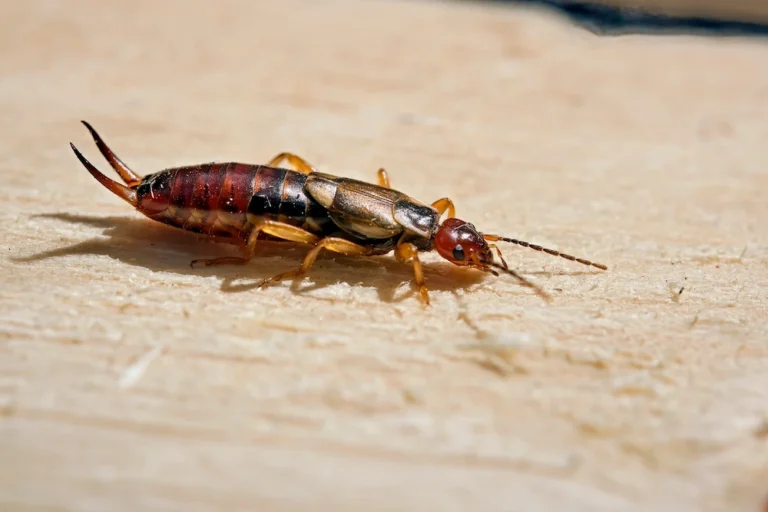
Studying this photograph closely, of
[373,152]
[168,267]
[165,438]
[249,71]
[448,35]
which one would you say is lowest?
[165,438]

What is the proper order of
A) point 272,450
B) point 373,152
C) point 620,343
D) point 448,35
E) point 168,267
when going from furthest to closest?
point 448,35, point 373,152, point 168,267, point 620,343, point 272,450

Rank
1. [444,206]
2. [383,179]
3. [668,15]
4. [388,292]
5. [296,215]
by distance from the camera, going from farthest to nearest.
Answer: [668,15], [383,179], [444,206], [296,215], [388,292]

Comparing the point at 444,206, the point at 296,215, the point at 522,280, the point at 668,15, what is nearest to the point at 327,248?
the point at 296,215

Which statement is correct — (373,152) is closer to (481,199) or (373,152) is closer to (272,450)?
(481,199)

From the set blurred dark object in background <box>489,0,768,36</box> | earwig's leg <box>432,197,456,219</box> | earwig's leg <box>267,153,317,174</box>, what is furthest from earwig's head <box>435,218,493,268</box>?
blurred dark object in background <box>489,0,768,36</box>

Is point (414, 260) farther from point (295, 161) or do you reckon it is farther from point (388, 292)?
point (295, 161)

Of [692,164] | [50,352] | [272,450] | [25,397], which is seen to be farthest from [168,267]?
[692,164]

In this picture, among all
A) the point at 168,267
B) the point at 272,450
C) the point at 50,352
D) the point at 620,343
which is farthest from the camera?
the point at 168,267
